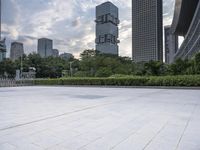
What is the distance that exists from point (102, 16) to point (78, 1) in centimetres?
6335

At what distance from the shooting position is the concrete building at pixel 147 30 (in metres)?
85.3

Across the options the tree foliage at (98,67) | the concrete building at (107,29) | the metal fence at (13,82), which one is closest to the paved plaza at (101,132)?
the tree foliage at (98,67)

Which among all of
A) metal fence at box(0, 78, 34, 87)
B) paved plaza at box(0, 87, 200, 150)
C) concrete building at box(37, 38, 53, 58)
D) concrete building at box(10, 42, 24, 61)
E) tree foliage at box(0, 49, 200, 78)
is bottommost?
paved plaza at box(0, 87, 200, 150)

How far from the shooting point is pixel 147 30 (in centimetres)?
8888

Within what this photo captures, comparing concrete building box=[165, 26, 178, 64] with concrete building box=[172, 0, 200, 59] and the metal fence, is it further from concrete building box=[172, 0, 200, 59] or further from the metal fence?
the metal fence

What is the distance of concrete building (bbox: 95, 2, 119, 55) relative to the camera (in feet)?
258

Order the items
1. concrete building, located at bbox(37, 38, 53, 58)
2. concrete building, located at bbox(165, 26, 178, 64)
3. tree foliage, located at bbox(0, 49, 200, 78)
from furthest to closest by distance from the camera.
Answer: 1. concrete building, located at bbox(37, 38, 53, 58)
2. concrete building, located at bbox(165, 26, 178, 64)
3. tree foliage, located at bbox(0, 49, 200, 78)

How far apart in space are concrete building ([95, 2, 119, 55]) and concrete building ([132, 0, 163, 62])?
34.0 feet

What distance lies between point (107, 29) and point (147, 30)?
61.6 feet

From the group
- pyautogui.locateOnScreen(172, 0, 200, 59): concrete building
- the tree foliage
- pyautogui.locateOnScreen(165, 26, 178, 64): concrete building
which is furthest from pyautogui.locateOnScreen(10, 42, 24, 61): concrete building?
pyautogui.locateOnScreen(172, 0, 200, 59): concrete building

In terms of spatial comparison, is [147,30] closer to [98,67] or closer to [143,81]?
[98,67]

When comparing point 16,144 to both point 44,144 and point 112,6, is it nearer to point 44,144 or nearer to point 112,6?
point 44,144

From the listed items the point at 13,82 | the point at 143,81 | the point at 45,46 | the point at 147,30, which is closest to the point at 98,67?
the point at 13,82

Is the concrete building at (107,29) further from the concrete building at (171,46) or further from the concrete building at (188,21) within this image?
the concrete building at (188,21)
